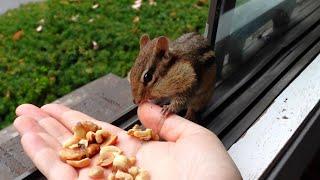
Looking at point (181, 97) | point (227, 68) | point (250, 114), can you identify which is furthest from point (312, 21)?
point (181, 97)

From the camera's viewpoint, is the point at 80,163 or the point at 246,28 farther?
the point at 246,28

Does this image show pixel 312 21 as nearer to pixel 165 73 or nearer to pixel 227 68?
pixel 227 68

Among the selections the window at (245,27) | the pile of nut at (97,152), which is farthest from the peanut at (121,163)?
the window at (245,27)

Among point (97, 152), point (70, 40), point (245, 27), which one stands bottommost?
point (70, 40)

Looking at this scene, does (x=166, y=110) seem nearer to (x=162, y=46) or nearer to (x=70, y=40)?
(x=162, y=46)

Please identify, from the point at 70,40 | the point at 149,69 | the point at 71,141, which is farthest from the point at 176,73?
the point at 70,40

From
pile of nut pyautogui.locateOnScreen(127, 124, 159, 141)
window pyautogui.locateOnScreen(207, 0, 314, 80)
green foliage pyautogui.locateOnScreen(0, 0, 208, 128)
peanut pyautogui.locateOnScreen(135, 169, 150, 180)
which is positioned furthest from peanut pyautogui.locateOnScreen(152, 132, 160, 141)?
green foliage pyautogui.locateOnScreen(0, 0, 208, 128)

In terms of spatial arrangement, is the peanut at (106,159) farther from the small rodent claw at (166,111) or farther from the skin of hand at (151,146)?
the small rodent claw at (166,111)
